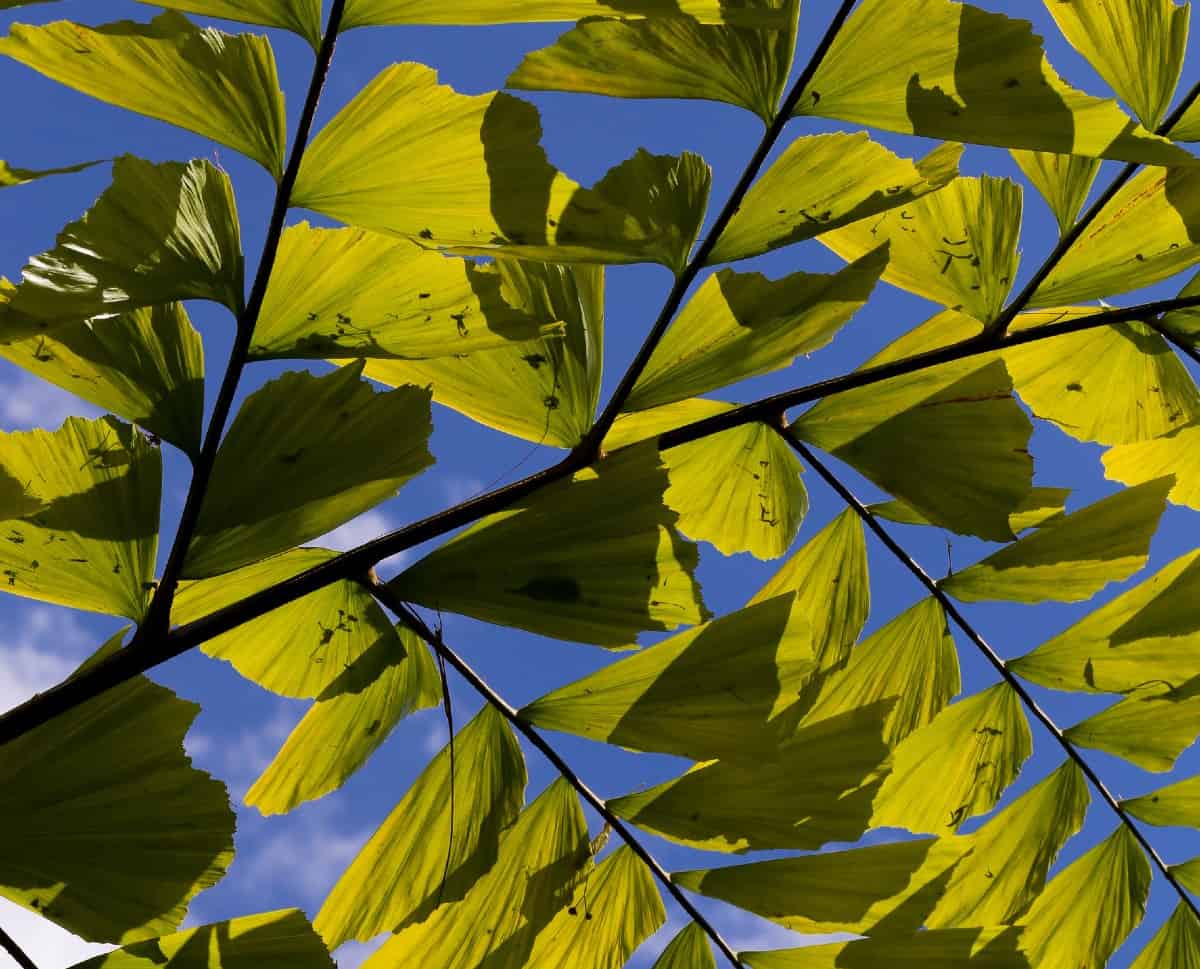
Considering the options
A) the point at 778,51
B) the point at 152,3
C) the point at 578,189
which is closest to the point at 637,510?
the point at 578,189

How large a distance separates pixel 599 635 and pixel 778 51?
1.51 feet

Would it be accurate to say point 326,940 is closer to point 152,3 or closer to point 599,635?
point 599,635

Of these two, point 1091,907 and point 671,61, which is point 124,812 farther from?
point 1091,907

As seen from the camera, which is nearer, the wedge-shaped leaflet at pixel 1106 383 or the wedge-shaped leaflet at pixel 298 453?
the wedge-shaped leaflet at pixel 298 453

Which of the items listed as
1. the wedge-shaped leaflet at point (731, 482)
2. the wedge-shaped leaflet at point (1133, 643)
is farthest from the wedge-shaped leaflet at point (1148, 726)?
the wedge-shaped leaflet at point (731, 482)

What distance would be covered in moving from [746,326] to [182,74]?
17.7 inches

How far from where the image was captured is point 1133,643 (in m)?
1.16

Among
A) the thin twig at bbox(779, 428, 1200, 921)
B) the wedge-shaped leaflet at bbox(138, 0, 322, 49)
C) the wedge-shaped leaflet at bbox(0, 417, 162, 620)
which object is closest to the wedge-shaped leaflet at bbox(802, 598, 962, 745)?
the thin twig at bbox(779, 428, 1200, 921)

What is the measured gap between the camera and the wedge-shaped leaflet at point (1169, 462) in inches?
49.9

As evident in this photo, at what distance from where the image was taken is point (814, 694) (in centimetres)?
104

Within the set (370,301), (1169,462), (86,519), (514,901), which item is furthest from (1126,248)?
(86,519)

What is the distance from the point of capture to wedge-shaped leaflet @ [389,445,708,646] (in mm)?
859

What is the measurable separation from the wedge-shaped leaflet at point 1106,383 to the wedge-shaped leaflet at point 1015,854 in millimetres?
359

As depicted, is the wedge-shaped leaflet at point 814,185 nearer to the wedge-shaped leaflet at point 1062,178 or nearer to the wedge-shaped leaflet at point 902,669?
the wedge-shaped leaflet at point 1062,178
